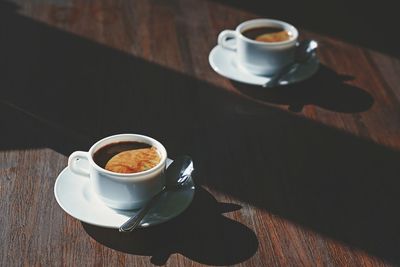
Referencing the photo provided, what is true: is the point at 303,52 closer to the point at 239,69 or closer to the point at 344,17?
the point at 239,69

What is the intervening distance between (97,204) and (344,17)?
109cm

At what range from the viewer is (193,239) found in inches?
44.2

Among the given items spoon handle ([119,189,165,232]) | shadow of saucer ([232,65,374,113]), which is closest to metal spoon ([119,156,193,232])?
spoon handle ([119,189,165,232])

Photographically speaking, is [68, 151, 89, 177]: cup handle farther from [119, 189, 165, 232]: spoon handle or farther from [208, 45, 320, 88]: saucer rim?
[208, 45, 320, 88]: saucer rim

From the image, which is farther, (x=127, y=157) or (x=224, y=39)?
(x=224, y=39)

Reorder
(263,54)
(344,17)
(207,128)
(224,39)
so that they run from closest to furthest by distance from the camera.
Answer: (207,128)
(263,54)
(224,39)
(344,17)

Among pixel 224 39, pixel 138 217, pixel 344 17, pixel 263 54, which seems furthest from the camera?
pixel 344 17

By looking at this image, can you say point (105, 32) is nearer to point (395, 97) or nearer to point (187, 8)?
point (187, 8)

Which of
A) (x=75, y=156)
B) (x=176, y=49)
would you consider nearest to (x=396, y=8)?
(x=176, y=49)

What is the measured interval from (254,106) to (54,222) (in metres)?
0.54

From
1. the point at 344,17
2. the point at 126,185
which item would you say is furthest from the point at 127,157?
the point at 344,17

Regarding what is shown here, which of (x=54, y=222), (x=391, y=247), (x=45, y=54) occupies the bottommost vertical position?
(x=45, y=54)

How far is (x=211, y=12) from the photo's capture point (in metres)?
1.97

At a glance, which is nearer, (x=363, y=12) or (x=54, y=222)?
(x=54, y=222)
